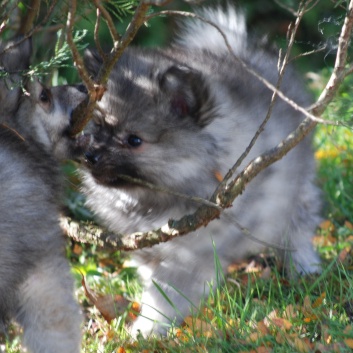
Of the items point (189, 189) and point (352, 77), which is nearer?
point (189, 189)

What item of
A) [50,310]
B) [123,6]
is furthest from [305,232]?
[50,310]

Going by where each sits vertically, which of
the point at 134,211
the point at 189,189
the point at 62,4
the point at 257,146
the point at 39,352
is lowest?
the point at 39,352

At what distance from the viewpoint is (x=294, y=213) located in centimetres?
428

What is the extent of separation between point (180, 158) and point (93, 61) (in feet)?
2.08

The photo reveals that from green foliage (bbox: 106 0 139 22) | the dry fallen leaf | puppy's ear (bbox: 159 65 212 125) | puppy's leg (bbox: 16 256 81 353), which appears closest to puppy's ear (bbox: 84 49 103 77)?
green foliage (bbox: 106 0 139 22)

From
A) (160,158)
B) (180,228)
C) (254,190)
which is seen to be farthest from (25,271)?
(254,190)

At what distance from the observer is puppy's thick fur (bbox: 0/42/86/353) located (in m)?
2.84

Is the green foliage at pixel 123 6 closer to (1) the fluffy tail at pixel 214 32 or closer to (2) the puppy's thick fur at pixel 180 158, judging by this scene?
(2) the puppy's thick fur at pixel 180 158

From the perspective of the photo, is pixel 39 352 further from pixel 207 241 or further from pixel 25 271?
pixel 207 241

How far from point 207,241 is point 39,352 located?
1.02 metres

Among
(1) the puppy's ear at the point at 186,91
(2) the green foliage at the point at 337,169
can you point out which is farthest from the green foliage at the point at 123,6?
(2) the green foliage at the point at 337,169

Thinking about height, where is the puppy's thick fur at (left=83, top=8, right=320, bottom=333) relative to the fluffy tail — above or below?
below

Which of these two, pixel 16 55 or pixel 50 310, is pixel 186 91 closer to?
pixel 16 55

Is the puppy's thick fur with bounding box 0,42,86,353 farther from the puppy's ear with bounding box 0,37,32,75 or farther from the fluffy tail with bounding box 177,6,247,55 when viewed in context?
the fluffy tail with bounding box 177,6,247,55
